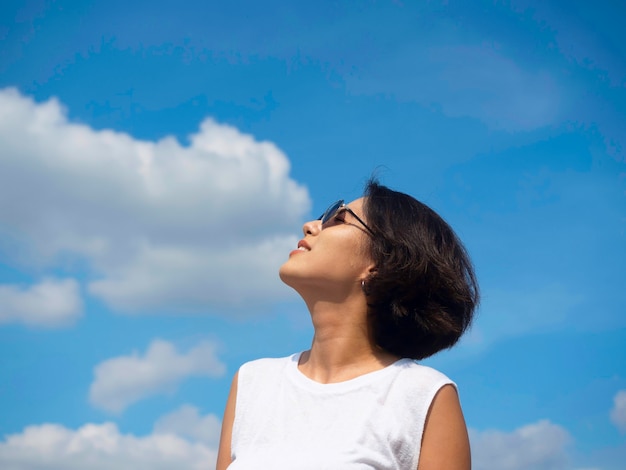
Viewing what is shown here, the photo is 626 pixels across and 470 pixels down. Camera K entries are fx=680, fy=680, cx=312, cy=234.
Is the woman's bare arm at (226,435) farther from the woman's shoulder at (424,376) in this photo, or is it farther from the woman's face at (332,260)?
the woman's shoulder at (424,376)

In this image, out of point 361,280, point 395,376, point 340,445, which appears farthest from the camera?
point 361,280

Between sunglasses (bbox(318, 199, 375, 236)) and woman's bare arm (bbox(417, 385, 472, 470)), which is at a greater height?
sunglasses (bbox(318, 199, 375, 236))

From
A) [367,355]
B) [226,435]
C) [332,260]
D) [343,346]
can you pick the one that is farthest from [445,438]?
[226,435]

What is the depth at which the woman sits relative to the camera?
4344mm

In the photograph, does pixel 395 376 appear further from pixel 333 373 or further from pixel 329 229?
pixel 329 229

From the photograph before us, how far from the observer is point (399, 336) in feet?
16.1

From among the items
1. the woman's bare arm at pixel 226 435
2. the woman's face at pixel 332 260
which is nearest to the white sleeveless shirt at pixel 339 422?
the woman's bare arm at pixel 226 435

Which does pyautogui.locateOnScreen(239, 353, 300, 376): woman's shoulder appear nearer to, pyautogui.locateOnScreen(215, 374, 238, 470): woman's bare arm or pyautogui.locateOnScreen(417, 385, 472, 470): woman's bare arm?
pyautogui.locateOnScreen(215, 374, 238, 470): woman's bare arm

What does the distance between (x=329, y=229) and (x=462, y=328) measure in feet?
4.01

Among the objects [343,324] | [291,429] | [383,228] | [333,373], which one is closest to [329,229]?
[383,228]

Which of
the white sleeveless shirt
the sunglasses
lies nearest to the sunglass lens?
the sunglasses

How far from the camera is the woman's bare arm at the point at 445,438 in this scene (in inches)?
168

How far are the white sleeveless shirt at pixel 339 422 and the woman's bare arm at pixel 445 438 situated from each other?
5 cm

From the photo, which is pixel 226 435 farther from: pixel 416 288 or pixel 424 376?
pixel 416 288
